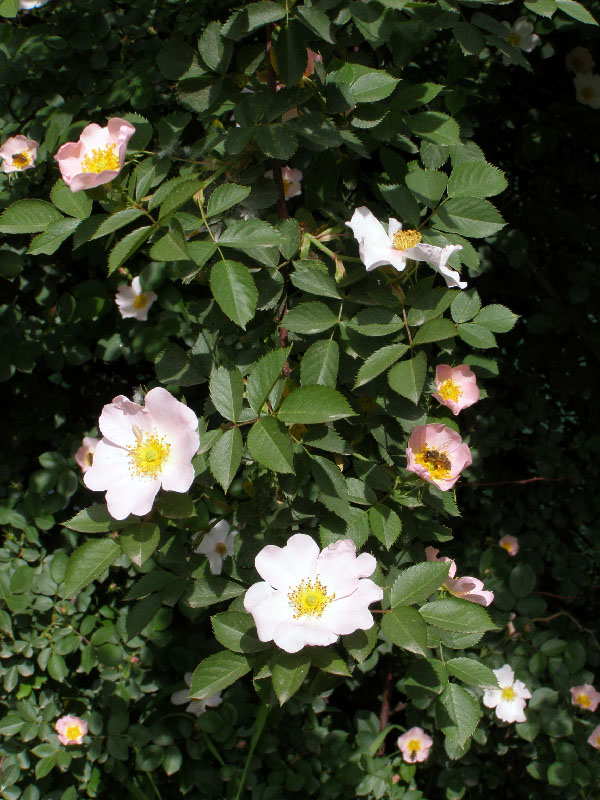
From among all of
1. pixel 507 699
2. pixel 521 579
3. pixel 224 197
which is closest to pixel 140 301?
pixel 224 197

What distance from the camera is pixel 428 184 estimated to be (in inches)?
39.6

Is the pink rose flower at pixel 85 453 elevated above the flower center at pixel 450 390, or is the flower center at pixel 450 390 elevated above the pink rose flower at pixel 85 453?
the flower center at pixel 450 390

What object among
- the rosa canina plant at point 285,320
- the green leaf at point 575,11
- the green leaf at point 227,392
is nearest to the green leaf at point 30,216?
the rosa canina plant at point 285,320

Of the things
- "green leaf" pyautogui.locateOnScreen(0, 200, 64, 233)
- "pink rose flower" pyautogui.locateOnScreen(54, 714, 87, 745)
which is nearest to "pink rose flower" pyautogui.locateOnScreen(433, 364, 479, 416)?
"green leaf" pyautogui.locateOnScreen(0, 200, 64, 233)

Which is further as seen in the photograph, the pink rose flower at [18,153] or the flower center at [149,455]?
the pink rose flower at [18,153]

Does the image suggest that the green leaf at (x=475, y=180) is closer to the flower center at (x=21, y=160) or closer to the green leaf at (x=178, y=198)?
the green leaf at (x=178, y=198)

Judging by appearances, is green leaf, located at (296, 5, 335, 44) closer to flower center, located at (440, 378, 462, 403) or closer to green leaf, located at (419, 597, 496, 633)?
flower center, located at (440, 378, 462, 403)

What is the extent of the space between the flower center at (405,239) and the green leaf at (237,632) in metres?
0.58

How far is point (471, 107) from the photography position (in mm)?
1718

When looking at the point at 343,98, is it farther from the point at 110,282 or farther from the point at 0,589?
the point at 0,589

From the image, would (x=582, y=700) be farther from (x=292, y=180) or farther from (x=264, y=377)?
(x=292, y=180)

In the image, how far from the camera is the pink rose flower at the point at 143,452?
88 cm

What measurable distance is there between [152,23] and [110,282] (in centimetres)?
60

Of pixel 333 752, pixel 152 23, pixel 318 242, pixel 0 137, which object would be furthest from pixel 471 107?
pixel 333 752
